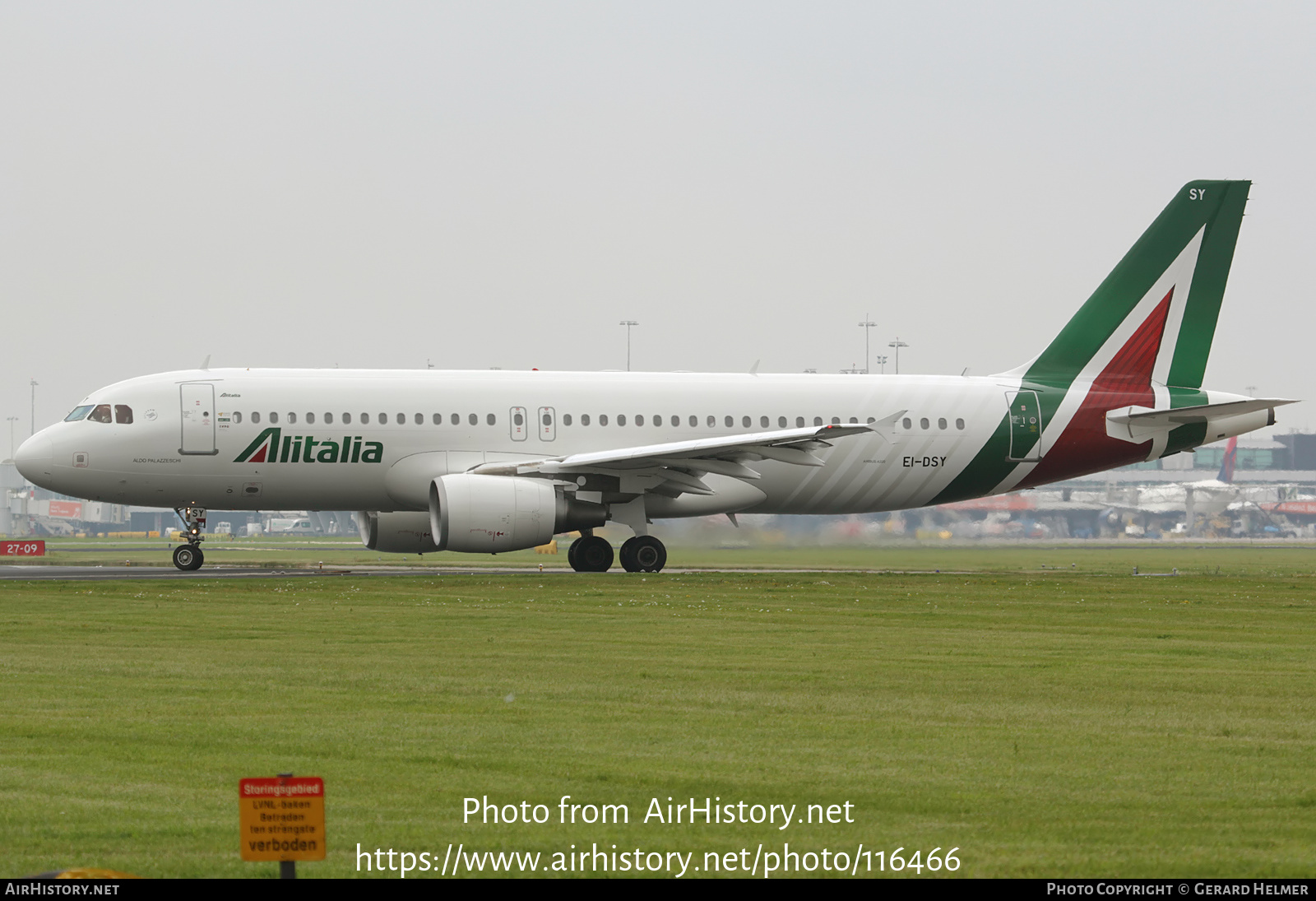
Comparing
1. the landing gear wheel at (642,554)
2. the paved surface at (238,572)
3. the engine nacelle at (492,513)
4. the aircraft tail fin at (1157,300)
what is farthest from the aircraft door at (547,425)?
the aircraft tail fin at (1157,300)

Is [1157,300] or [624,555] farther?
→ [1157,300]

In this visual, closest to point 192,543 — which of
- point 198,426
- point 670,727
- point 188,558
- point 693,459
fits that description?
point 188,558

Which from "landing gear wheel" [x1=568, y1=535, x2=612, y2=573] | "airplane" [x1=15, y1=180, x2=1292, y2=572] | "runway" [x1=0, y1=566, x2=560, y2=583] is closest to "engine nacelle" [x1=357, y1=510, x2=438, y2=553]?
"airplane" [x1=15, y1=180, x2=1292, y2=572]

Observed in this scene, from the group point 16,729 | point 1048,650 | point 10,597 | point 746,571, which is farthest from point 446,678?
point 746,571

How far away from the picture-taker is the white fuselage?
104 feet

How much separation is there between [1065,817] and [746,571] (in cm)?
2717

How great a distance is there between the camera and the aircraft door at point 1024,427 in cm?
3556

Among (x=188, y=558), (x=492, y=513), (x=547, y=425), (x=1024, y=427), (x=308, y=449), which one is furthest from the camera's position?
(x=1024, y=427)

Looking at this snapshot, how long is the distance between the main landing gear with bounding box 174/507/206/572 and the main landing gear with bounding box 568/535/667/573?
7842 mm

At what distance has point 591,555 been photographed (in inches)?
1332

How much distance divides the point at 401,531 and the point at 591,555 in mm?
4323

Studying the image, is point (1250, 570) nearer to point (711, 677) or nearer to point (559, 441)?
point (559, 441)

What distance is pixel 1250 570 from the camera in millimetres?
41688

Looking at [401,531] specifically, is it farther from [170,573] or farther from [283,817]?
[283,817]
